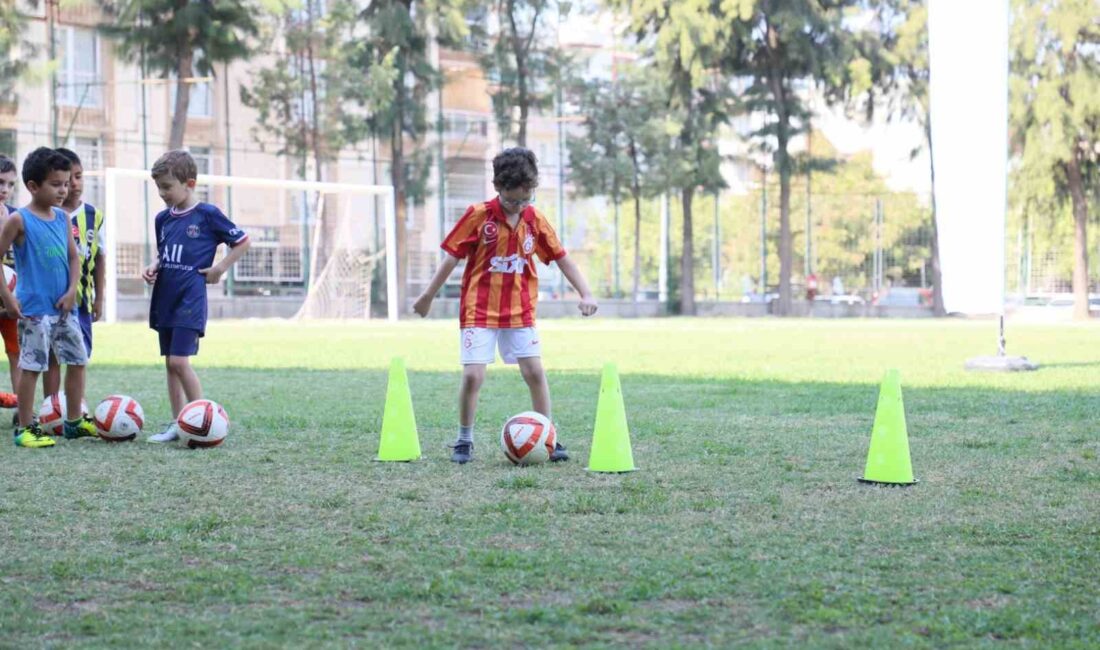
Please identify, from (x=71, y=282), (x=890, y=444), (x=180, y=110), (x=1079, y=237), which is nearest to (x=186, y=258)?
(x=71, y=282)

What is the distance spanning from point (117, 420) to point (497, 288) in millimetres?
2363

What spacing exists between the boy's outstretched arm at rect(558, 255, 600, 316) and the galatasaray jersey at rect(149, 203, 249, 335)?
1777 millimetres

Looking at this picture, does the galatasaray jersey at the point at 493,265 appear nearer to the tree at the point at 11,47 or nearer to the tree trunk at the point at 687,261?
the tree at the point at 11,47

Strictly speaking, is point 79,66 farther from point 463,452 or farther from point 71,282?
point 463,452

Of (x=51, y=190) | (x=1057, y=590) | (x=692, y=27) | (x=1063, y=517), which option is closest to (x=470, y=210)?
(x=51, y=190)

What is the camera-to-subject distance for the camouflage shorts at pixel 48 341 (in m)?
7.72

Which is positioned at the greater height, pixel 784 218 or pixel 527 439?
pixel 784 218

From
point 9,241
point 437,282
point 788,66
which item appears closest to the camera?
point 437,282

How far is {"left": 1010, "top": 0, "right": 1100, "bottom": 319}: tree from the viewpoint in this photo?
127 feet

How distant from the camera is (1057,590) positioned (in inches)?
156

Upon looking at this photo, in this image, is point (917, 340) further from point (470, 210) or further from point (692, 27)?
point (692, 27)

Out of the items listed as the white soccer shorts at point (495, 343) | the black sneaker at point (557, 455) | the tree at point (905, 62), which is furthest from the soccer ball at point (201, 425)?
the tree at point (905, 62)

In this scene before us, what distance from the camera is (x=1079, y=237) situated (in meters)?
40.9

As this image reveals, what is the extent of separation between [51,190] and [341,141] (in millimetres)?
32773
